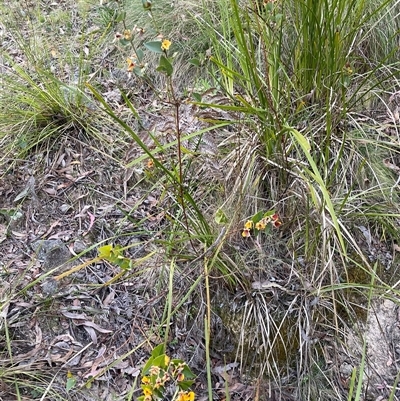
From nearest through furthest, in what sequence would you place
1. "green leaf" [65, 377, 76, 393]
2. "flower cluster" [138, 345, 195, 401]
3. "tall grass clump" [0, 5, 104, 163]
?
"flower cluster" [138, 345, 195, 401]
"green leaf" [65, 377, 76, 393]
"tall grass clump" [0, 5, 104, 163]

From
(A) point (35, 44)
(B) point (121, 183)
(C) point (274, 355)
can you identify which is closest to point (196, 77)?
(B) point (121, 183)

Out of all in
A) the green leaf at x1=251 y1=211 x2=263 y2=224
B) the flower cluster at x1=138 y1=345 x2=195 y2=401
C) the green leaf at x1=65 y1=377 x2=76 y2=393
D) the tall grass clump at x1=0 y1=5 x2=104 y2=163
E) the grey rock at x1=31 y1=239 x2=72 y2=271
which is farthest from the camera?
the tall grass clump at x1=0 y1=5 x2=104 y2=163

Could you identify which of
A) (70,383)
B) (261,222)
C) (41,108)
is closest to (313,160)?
(261,222)

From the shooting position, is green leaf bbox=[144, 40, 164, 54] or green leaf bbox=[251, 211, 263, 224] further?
green leaf bbox=[251, 211, 263, 224]

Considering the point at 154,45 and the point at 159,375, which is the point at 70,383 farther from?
the point at 154,45

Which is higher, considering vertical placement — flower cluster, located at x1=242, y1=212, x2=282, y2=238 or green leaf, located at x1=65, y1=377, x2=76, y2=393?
flower cluster, located at x1=242, y1=212, x2=282, y2=238

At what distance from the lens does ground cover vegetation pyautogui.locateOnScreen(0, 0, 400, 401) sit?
1.56m

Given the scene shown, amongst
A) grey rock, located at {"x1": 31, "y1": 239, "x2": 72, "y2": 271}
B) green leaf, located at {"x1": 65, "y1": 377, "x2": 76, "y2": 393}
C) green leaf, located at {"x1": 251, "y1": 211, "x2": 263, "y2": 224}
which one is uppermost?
green leaf, located at {"x1": 251, "y1": 211, "x2": 263, "y2": 224}

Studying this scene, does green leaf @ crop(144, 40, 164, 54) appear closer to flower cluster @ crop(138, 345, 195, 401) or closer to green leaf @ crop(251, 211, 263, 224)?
green leaf @ crop(251, 211, 263, 224)

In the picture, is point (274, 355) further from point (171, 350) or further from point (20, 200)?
point (20, 200)

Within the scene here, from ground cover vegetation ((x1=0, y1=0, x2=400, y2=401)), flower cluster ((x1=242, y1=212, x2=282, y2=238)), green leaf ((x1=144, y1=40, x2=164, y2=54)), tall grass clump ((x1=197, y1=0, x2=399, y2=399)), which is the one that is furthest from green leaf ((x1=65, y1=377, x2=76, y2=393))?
green leaf ((x1=144, y1=40, x2=164, y2=54))

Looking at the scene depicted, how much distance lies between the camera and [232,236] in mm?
1640

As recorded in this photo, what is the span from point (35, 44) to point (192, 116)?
1.65 metres

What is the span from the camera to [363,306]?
5.49 feet
